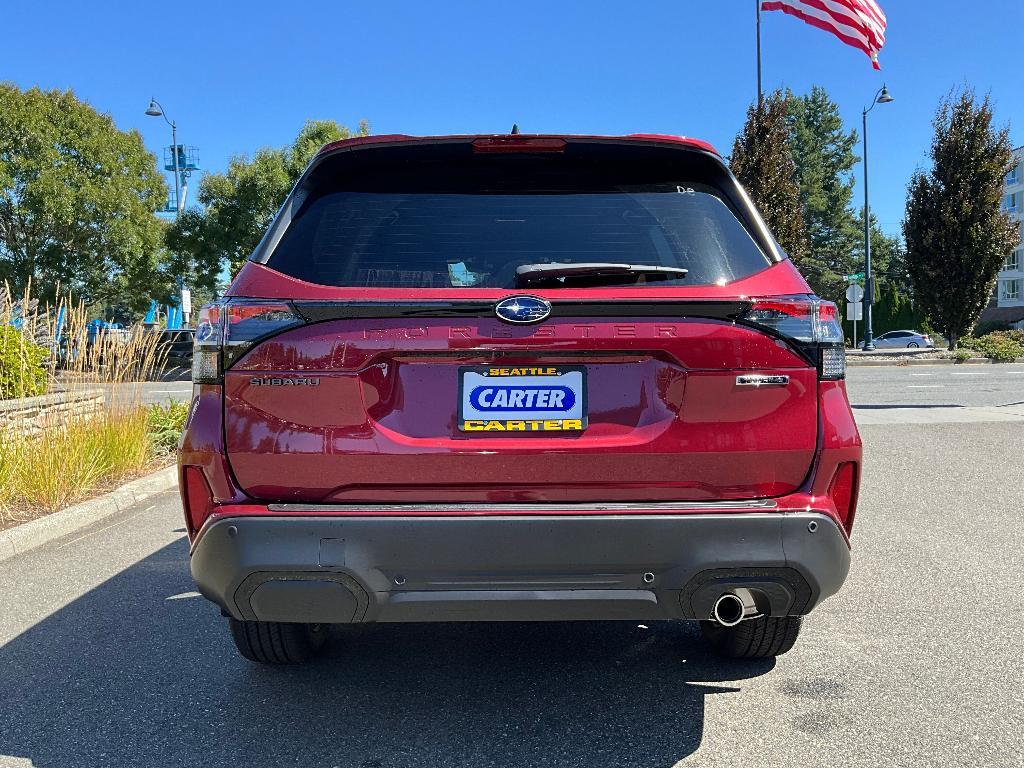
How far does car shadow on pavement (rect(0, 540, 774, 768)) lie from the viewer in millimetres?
2646

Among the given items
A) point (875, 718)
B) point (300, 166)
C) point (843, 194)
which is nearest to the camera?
point (875, 718)

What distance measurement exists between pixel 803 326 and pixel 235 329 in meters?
1.64

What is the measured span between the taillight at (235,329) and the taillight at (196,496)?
0.27 meters

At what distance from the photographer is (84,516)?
19.8 feet

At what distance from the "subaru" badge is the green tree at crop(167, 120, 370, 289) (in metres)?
30.1

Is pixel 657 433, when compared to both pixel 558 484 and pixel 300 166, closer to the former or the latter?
pixel 558 484

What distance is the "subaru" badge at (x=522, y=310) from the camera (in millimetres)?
2387

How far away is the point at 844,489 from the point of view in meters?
2.49

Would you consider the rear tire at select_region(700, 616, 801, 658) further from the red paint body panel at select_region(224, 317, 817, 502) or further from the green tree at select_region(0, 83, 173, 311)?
the green tree at select_region(0, 83, 173, 311)

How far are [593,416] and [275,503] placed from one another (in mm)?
928

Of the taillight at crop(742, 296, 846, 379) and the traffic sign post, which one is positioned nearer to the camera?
the taillight at crop(742, 296, 846, 379)

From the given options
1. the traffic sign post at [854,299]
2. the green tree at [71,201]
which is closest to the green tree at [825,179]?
the traffic sign post at [854,299]

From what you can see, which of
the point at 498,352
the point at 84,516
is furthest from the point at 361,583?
the point at 84,516

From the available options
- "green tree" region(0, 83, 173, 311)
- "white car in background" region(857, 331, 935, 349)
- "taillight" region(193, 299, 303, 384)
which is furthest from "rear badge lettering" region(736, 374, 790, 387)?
"white car in background" region(857, 331, 935, 349)
